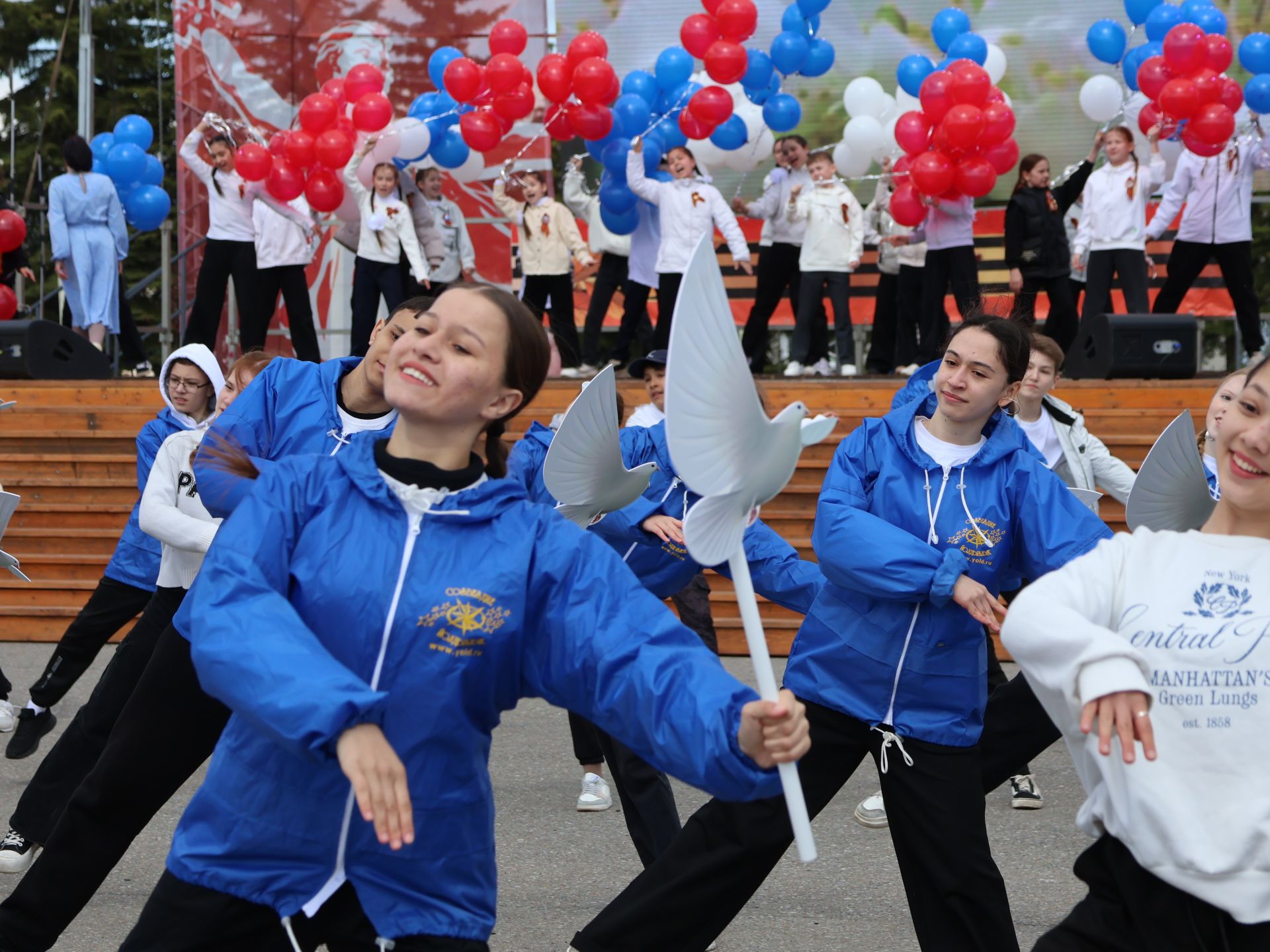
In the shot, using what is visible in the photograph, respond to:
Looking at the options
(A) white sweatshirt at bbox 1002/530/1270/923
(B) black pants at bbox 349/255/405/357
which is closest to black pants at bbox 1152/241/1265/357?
(B) black pants at bbox 349/255/405/357

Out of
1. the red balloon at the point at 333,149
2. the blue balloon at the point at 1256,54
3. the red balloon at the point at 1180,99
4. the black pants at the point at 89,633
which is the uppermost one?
the blue balloon at the point at 1256,54

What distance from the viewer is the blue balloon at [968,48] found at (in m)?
11.2

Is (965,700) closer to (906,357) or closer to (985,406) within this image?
(985,406)

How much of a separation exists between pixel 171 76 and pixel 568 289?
1613cm

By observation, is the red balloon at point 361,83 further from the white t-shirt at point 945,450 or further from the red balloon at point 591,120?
the white t-shirt at point 945,450

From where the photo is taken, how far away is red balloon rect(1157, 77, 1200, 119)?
991cm

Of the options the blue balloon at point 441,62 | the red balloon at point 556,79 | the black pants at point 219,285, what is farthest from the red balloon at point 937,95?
the black pants at point 219,285

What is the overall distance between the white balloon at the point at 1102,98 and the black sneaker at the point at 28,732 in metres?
9.09

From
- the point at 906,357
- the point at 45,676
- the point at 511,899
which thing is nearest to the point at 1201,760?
the point at 511,899

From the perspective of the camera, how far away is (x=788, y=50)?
454 inches

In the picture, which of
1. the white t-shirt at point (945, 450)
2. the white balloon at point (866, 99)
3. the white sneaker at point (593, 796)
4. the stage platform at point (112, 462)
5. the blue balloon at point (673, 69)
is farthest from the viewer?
the white balloon at point (866, 99)

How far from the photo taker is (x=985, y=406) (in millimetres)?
3826

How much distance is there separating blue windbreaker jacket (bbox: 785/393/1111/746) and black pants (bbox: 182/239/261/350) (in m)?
8.32

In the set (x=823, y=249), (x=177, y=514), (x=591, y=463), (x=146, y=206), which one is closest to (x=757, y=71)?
(x=823, y=249)
